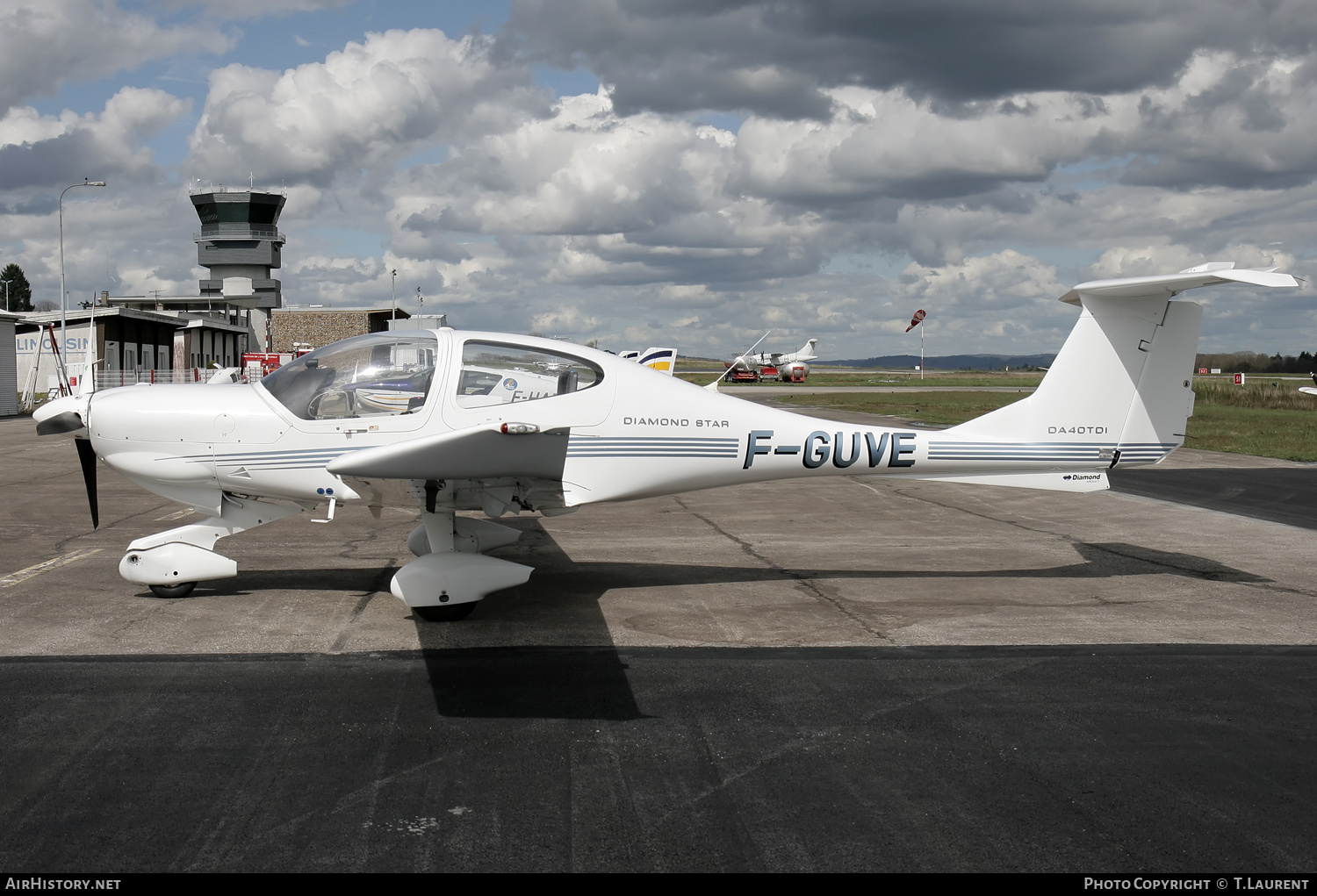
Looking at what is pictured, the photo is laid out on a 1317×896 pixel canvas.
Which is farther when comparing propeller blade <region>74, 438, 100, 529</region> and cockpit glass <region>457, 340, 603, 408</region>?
propeller blade <region>74, 438, 100, 529</region>

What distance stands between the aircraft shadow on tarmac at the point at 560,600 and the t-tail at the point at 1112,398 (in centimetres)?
132

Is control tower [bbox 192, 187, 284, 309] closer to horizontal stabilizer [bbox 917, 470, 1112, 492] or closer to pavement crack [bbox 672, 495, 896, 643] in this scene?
pavement crack [bbox 672, 495, 896, 643]

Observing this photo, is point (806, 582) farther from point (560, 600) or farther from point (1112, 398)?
point (1112, 398)

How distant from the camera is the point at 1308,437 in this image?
1042 inches

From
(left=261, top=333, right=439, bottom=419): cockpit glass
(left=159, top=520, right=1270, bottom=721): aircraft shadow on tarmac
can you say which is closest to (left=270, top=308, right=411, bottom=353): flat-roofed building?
(left=159, top=520, right=1270, bottom=721): aircraft shadow on tarmac

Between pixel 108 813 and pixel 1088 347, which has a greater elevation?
pixel 1088 347

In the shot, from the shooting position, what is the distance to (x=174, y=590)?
8016 millimetres

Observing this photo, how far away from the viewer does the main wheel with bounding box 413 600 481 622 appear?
7348 mm

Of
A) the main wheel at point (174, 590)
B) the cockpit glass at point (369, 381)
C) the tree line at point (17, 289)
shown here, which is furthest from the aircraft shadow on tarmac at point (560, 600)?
the tree line at point (17, 289)

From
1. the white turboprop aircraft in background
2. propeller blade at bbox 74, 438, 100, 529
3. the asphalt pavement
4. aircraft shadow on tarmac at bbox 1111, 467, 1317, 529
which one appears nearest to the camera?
the asphalt pavement

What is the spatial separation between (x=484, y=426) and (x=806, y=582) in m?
3.52

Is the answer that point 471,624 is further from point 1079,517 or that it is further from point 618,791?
point 1079,517
